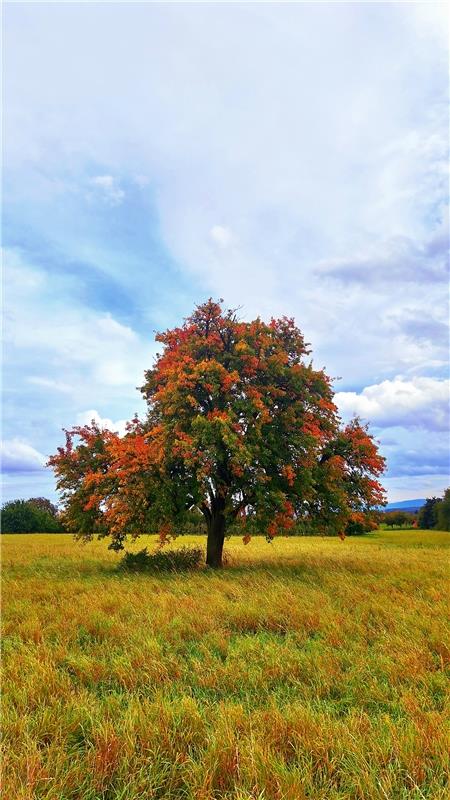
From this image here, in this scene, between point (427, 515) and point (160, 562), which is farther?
point (427, 515)

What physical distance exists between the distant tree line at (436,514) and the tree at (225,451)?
68.5 metres

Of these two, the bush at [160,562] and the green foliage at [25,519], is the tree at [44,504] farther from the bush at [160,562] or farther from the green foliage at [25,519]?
→ the bush at [160,562]

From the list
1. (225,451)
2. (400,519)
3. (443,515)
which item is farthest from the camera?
(400,519)

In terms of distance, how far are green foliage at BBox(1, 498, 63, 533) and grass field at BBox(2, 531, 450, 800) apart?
8174 centimetres

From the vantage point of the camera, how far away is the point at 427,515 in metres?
91.3

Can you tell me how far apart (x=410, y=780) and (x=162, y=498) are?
12919mm

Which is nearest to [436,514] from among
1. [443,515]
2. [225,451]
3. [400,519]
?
[443,515]

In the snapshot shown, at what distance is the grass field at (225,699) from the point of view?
12.7 ft

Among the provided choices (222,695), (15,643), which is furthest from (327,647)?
(15,643)

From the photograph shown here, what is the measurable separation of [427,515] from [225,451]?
8932 centimetres

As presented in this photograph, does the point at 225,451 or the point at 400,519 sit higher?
the point at 225,451

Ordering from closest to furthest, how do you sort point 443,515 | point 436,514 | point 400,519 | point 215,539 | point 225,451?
point 225,451, point 215,539, point 443,515, point 436,514, point 400,519

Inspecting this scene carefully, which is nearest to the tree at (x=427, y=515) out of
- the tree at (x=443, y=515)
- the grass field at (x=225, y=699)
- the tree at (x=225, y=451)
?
the tree at (x=443, y=515)

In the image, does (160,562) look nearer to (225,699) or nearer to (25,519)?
(225,699)
